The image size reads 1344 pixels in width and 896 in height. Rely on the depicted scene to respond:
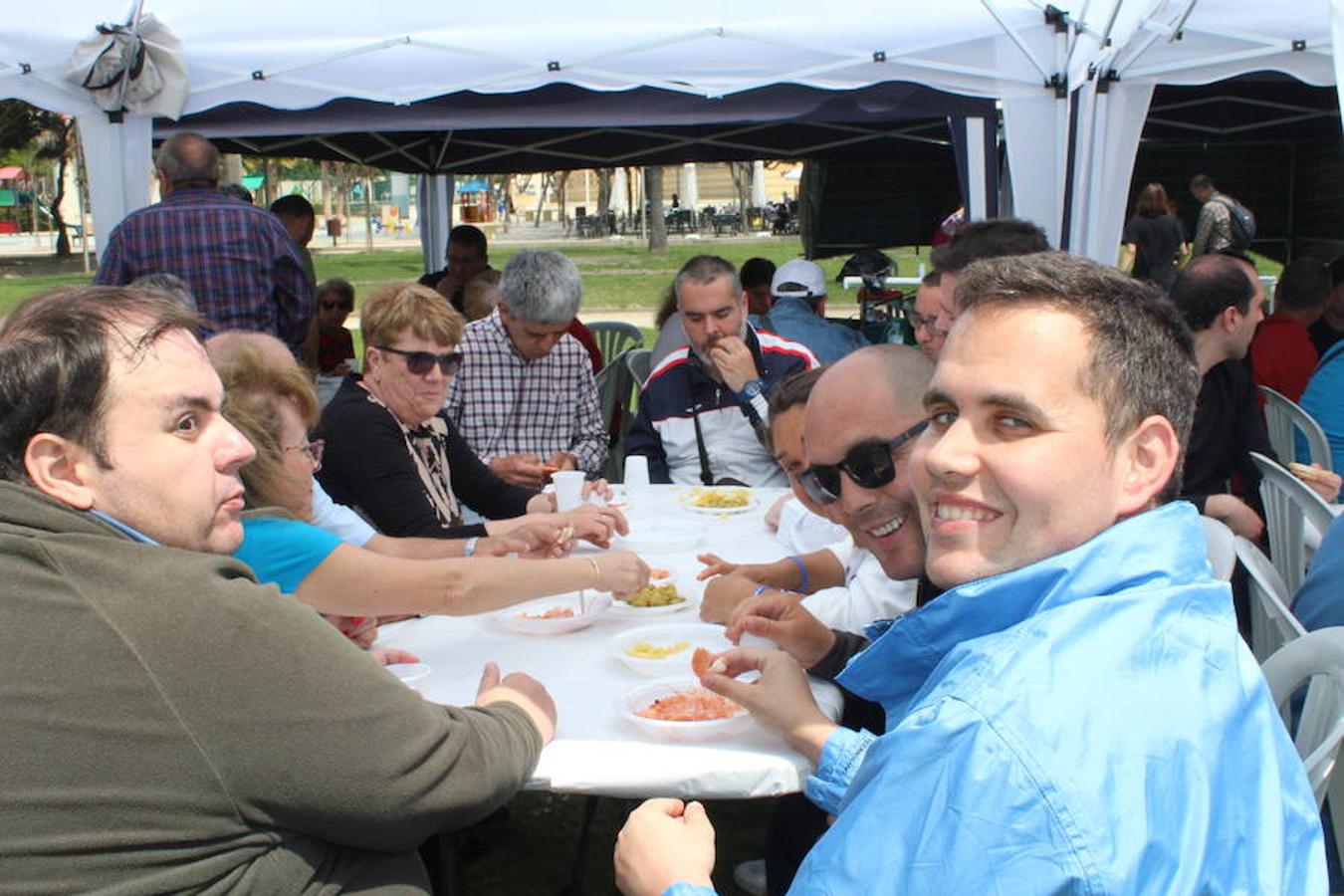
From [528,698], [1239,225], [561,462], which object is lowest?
[561,462]

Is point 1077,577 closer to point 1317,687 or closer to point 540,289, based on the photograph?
point 1317,687

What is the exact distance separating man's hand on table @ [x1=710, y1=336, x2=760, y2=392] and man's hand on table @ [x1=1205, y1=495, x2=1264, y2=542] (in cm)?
168

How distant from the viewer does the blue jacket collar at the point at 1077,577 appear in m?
1.10

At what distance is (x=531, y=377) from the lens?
4980mm

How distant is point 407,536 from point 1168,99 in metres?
7.27

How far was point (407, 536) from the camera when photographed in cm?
329

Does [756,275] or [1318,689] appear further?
[756,275]

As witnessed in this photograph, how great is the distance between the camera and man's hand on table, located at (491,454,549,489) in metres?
4.54

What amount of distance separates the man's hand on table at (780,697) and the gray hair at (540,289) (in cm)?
292

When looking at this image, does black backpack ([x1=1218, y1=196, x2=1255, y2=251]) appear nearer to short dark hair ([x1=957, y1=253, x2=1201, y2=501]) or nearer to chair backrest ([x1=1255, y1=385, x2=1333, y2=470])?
chair backrest ([x1=1255, y1=385, x2=1333, y2=470])

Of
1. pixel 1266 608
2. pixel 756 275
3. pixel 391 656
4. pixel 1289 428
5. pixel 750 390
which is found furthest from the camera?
pixel 756 275

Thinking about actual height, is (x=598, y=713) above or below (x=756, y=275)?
below

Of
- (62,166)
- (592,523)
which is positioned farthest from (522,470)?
(62,166)

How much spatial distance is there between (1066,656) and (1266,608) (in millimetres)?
1731
